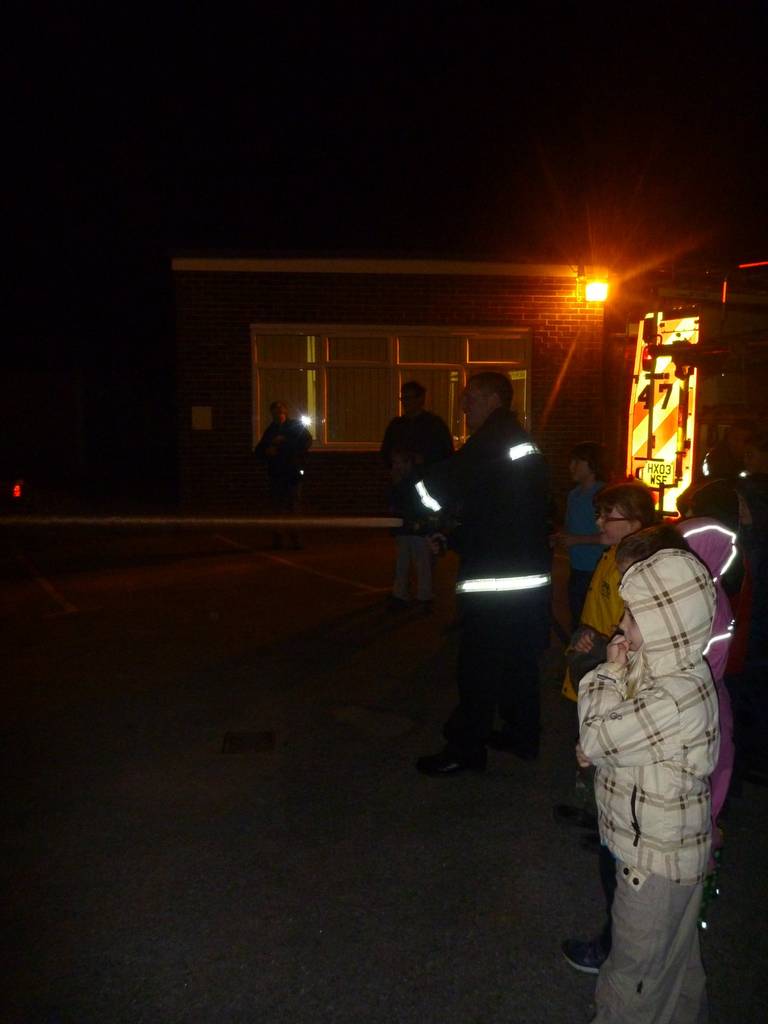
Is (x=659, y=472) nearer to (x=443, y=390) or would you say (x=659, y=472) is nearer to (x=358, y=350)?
(x=443, y=390)

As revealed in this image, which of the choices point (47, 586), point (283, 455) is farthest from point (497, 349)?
point (47, 586)

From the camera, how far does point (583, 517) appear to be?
615cm

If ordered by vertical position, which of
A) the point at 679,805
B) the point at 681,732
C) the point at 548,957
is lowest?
the point at 548,957

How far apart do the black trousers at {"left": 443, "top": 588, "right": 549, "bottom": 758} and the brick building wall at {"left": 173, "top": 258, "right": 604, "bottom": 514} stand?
9.94 metres

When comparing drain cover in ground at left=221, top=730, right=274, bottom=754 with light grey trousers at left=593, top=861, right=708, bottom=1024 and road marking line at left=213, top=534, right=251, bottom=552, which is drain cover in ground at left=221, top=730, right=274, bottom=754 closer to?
light grey trousers at left=593, top=861, right=708, bottom=1024

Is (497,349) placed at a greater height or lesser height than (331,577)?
greater

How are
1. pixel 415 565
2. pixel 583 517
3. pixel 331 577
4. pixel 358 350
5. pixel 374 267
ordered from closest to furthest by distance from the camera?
pixel 583 517, pixel 415 565, pixel 331 577, pixel 374 267, pixel 358 350

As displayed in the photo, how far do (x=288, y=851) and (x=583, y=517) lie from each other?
300cm

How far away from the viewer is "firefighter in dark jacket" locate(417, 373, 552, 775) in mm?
4703

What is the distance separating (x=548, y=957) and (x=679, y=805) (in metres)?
1.21

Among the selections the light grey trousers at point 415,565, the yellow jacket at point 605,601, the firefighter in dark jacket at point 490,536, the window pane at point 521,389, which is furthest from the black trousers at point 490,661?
the window pane at point 521,389

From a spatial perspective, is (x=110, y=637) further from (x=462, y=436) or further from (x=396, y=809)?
(x=462, y=436)

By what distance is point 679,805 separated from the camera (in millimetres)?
2590

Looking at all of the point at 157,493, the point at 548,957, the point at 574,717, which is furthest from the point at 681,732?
the point at 157,493
